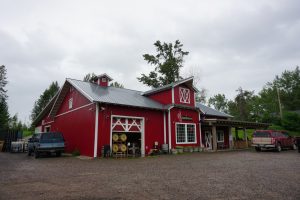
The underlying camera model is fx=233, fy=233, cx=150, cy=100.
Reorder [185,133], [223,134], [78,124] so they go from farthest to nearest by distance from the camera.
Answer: [223,134] < [185,133] < [78,124]

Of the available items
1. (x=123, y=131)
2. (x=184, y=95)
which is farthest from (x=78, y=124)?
(x=184, y=95)

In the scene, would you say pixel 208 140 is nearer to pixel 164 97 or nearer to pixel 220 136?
pixel 220 136

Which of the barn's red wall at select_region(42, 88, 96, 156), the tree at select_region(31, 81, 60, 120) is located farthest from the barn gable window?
the tree at select_region(31, 81, 60, 120)

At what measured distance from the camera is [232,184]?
22.4 ft

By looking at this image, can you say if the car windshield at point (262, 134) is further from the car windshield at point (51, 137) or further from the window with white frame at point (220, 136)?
the car windshield at point (51, 137)

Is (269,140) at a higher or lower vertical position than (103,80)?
lower

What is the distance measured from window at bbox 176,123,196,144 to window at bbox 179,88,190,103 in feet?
7.93

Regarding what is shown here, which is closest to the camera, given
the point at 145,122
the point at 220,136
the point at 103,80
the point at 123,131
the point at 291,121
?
the point at 123,131

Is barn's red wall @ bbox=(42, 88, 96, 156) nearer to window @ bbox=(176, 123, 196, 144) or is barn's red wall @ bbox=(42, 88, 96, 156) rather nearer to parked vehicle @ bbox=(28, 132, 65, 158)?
parked vehicle @ bbox=(28, 132, 65, 158)

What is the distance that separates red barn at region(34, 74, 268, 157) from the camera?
1670 cm

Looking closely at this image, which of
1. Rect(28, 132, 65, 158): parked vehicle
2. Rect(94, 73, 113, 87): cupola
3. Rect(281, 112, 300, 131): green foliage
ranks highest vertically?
Rect(94, 73, 113, 87): cupola

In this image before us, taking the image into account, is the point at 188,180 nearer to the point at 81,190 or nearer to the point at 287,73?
the point at 81,190

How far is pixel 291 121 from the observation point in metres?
37.2

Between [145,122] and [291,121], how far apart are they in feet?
96.9
